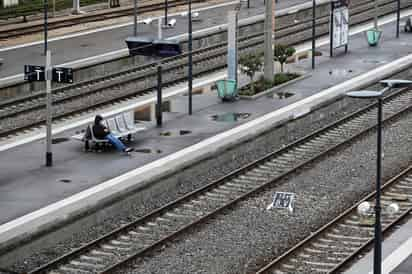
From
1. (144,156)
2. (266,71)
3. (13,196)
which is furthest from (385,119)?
(13,196)

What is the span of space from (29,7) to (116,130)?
33.7 meters

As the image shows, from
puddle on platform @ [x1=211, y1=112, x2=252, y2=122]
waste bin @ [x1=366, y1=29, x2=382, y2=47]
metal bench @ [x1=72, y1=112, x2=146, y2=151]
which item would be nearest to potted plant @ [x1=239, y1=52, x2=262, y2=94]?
puddle on platform @ [x1=211, y1=112, x2=252, y2=122]

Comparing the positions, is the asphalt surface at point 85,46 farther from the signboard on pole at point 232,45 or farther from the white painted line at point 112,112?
the signboard on pole at point 232,45

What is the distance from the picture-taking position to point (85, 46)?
52.4m

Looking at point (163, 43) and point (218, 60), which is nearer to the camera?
point (163, 43)

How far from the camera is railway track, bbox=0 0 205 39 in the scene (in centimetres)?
5588

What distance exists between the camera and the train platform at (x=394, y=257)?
23.0 m

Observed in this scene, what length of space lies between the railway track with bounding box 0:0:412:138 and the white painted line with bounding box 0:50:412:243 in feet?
19.9

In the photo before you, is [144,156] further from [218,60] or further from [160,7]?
[160,7]

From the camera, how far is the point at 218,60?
50.0 meters

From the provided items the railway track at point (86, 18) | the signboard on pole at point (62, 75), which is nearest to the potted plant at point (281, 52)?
the signboard on pole at point (62, 75)

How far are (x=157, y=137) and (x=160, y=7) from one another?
33.5 metres

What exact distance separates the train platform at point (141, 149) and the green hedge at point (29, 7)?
64.1 ft

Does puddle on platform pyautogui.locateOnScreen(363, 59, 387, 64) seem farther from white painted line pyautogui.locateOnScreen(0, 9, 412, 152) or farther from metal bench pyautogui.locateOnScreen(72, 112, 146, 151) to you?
metal bench pyautogui.locateOnScreen(72, 112, 146, 151)
